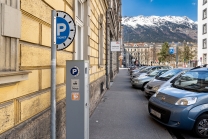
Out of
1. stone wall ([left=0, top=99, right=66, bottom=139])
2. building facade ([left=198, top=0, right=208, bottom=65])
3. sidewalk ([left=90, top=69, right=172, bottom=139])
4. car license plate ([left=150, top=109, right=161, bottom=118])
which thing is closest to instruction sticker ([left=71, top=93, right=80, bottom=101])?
stone wall ([left=0, top=99, right=66, bottom=139])

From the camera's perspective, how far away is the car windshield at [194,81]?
17.1 ft

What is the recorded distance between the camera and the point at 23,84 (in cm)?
249

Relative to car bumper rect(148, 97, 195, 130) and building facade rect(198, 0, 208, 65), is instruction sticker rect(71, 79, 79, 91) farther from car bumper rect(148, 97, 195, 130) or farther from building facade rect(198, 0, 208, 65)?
building facade rect(198, 0, 208, 65)

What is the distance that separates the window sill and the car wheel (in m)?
4.05

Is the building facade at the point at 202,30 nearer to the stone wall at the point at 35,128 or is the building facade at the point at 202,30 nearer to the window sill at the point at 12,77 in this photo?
the stone wall at the point at 35,128

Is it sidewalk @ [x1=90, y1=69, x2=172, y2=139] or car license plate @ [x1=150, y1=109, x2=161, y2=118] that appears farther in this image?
car license plate @ [x1=150, y1=109, x2=161, y2=118]

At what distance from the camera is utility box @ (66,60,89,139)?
332 cm

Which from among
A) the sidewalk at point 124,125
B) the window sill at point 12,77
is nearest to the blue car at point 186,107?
the sidewalk at point 124,125

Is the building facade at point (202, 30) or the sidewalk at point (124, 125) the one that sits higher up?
the building facade at point (202, 30)

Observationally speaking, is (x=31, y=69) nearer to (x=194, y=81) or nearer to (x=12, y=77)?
(x=12, y=77)

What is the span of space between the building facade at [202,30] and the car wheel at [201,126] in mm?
41427

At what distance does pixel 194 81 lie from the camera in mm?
5750

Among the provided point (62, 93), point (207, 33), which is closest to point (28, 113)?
point (62, 93)

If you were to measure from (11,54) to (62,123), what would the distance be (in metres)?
2.15
